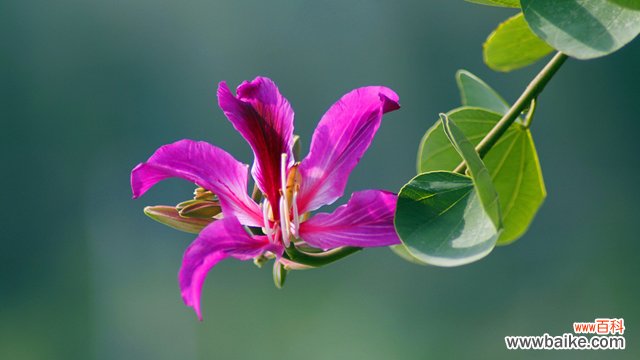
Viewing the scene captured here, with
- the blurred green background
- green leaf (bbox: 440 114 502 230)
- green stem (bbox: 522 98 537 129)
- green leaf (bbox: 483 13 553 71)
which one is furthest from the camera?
the blurred green background

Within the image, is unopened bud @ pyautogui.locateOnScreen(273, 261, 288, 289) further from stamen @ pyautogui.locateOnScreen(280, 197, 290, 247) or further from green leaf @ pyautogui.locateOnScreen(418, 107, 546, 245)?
green leaf @ pyautogui.locateOnScreen(418, 107, 546, 245)

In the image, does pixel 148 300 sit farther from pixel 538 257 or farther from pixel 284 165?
pixel 284 165

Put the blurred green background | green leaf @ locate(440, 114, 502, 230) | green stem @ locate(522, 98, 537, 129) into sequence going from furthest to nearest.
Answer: the blurred green background
green stem @ locate(522, 98, 537, 129)
green leaf @ locate(440, 114, 502, 230)

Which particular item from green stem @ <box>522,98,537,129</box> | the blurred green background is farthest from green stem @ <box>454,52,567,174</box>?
the blurred green background

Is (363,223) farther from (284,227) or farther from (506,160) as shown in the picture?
(506,160)

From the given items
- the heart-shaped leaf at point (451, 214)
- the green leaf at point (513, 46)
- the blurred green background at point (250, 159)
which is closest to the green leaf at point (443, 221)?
the heart-shaped leaf at point (451, 214)

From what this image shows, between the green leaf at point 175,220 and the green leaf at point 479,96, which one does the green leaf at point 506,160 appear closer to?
the green leaf at point 479,96
